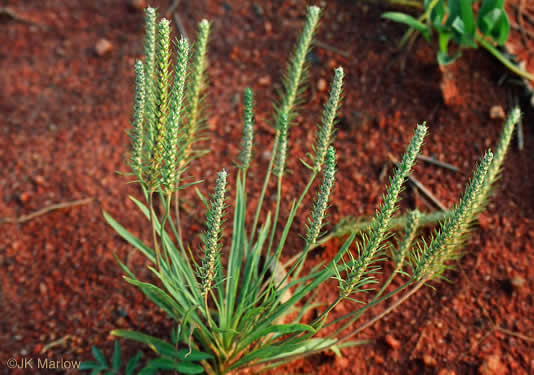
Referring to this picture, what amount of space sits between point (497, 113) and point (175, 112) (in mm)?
1865

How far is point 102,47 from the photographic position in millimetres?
3037

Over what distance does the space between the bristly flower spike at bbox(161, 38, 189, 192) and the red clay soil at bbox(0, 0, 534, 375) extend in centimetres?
96

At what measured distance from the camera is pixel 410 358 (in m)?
1.86

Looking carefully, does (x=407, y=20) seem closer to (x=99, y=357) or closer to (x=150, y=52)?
(x=150, y=52)

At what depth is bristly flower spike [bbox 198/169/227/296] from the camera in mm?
1115

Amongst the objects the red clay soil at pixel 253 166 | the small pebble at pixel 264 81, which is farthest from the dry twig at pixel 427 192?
the small pebble at pixel 264 81

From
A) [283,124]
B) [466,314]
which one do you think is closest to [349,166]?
[466,314]

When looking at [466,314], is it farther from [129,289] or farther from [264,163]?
[129,289]

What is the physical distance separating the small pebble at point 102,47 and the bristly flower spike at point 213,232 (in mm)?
2162

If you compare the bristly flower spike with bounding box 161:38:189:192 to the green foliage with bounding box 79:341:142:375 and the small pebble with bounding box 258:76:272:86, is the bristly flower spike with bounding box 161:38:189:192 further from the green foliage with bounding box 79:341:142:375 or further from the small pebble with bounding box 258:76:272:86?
the small pebble with bounding box 258:76:272:86

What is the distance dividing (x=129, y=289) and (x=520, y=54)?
2290 millimetres

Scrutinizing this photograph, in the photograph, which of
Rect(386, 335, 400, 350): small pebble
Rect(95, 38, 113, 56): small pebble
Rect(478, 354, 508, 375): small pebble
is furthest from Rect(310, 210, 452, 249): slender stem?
Rect(95, 38, 113, 56): small pebble

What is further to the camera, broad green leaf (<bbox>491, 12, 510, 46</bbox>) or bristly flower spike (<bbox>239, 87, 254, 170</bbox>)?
broad green leaf (<bbox>491, 12, 510, 46</bbox>)

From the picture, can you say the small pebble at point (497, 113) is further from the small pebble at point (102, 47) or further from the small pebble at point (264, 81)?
the small pebble at point (102, 47)
